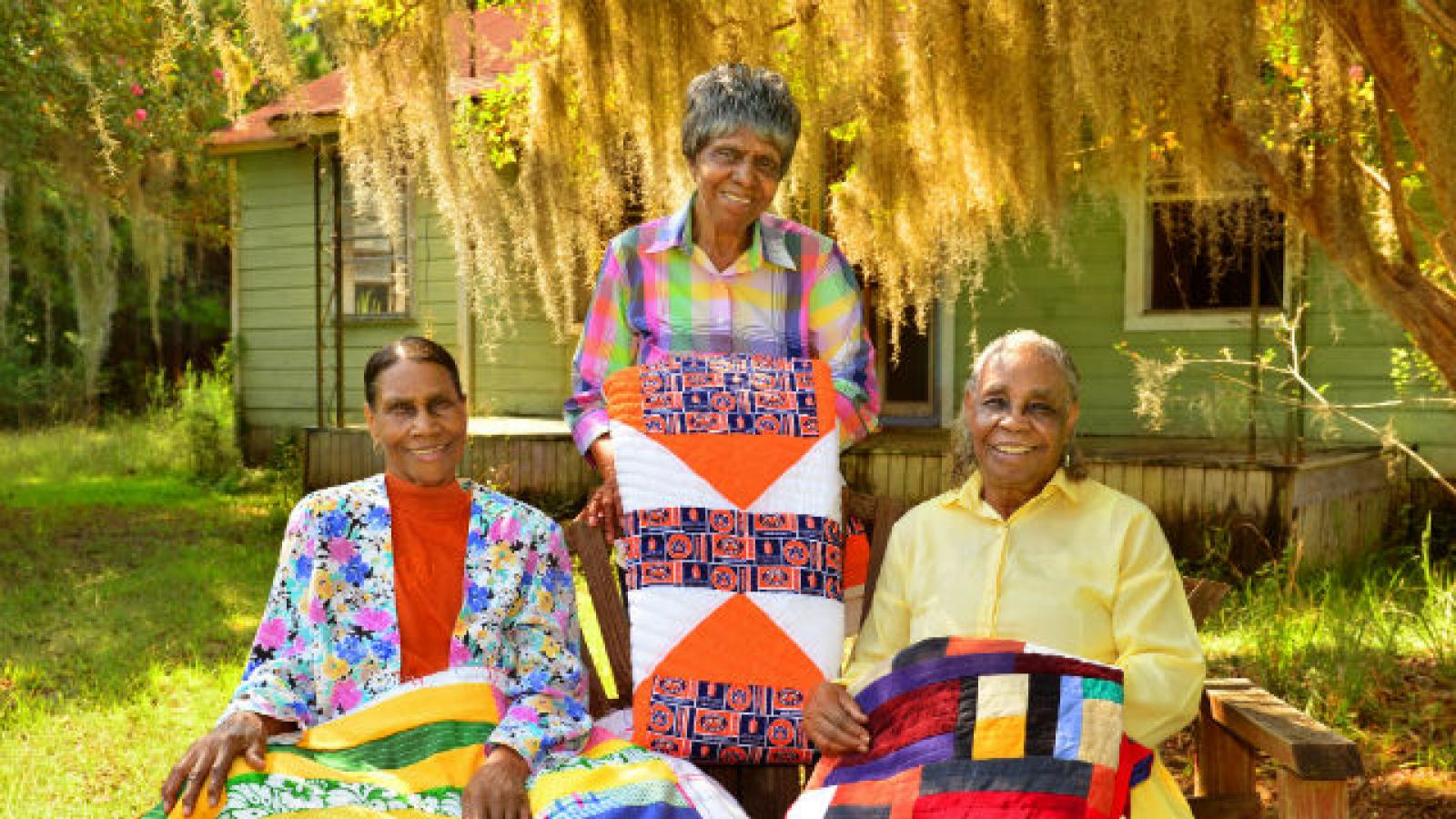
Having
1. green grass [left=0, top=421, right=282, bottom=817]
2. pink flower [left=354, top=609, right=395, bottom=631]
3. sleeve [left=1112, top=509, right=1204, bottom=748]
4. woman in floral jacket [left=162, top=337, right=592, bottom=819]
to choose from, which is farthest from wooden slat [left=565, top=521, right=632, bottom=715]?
green grass [left=0, top=421, right=282, bottom=817]

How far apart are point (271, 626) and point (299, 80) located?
2.40 m

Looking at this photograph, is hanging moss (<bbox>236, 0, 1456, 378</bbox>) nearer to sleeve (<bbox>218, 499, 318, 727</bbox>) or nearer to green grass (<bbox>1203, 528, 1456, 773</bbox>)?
green grass (<bbox>1203, 528, 1456, 773</bbox>)

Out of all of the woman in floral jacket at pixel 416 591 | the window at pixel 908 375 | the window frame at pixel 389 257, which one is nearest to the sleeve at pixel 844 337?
the woman in floral jacket at pixel 416 591

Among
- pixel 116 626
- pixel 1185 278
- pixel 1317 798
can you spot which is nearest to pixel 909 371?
pixel 1185 278

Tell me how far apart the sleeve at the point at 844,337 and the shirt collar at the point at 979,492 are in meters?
0.35

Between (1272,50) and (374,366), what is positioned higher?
(1272,50)

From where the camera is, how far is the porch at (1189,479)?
22.0ft

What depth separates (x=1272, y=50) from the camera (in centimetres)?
567

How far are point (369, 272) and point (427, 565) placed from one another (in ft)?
31.2

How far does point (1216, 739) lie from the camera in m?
2.60

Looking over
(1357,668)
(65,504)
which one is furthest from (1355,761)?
(65,504)

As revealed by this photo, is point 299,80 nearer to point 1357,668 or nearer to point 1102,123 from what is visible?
point 1102,123

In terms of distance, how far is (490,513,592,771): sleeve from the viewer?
234 cm

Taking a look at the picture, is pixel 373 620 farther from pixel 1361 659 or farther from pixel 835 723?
pixel 1361 659
